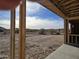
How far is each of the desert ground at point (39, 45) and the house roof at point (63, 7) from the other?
1.03 metres

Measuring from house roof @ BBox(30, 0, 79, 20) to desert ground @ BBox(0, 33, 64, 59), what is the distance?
103 centimetres

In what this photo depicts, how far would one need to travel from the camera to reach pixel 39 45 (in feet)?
19.9

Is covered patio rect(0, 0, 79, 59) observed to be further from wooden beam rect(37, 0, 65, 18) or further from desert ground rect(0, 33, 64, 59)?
desert ground rect(0, 33, 64, 59)

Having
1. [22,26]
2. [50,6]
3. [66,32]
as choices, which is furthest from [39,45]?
[22,26]

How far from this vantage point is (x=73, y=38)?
549cm

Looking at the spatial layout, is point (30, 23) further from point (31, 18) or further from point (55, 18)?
point (55, 18)

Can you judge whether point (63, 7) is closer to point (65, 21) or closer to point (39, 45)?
point (65, 21)

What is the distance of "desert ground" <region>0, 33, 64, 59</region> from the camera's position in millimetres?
5605

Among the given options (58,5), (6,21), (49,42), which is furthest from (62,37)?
(6,21)

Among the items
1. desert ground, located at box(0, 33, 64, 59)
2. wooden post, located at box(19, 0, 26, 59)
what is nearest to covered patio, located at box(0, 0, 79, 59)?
wooden post, located at box(19, 0, 26, 59)

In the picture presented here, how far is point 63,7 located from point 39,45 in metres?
1.71

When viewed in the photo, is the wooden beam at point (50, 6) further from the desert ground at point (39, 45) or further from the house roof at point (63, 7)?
the desert ground at point (39, 45)

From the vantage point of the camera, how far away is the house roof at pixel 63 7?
441 cm

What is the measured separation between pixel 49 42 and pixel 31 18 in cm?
106
